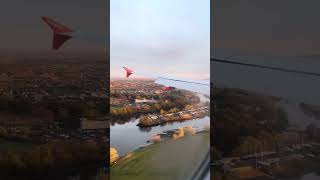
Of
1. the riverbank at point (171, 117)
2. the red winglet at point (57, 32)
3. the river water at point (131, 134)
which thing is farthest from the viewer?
the riverbank at point (171, 117)

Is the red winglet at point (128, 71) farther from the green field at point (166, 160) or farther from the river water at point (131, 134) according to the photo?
the green field at point (166, 160)

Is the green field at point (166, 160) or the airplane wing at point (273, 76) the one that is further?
the airplane wing at point (273, 76)

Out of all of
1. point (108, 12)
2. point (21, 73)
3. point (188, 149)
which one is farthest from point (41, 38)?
point (188, 149)

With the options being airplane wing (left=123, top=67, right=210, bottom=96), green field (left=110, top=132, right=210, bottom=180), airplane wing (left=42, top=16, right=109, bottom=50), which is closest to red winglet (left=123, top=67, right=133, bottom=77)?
airplane wing (left=123, top=67, right=210, bottom=96)

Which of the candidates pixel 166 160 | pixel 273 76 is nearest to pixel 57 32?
pixel 166 160

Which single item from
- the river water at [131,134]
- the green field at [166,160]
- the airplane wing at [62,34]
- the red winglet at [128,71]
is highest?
the airplane wing at [62,34]

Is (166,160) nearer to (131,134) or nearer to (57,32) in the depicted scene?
(131,134)

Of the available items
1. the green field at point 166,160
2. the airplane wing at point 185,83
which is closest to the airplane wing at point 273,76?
the airplane wing at point 185,83

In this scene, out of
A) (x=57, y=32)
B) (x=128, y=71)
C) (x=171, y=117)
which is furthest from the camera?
(x=171, y=117)
